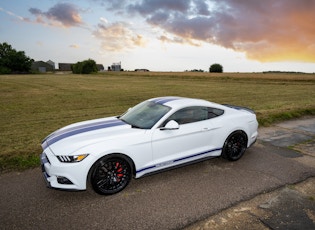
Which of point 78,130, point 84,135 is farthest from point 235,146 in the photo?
point 78,130

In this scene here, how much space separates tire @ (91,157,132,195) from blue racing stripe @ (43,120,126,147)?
0.89m

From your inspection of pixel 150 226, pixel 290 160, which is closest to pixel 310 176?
pixel 290 160

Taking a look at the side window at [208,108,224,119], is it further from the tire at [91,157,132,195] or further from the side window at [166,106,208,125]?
the tire at [91,157,132,195]

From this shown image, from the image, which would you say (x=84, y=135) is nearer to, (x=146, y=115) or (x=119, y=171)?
(x=119, y=171)

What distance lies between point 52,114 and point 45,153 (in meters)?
7.94

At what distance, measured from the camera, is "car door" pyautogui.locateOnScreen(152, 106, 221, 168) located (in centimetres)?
455

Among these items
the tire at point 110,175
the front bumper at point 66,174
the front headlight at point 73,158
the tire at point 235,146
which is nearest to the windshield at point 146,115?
the tire at point 110,175

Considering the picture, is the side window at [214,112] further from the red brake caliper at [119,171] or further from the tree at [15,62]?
the tree at [15,62]

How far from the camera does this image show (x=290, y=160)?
19.1ft

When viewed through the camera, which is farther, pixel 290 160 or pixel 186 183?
pixel 290 160

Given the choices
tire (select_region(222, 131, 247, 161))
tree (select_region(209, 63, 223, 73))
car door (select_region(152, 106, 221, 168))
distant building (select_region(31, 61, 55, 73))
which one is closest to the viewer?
car door (select_region(152, 106, 221, 168))

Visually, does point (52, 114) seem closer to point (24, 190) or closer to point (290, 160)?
point (24, 190)

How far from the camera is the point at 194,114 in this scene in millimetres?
5184

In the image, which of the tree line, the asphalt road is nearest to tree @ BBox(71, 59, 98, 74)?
the tree line
